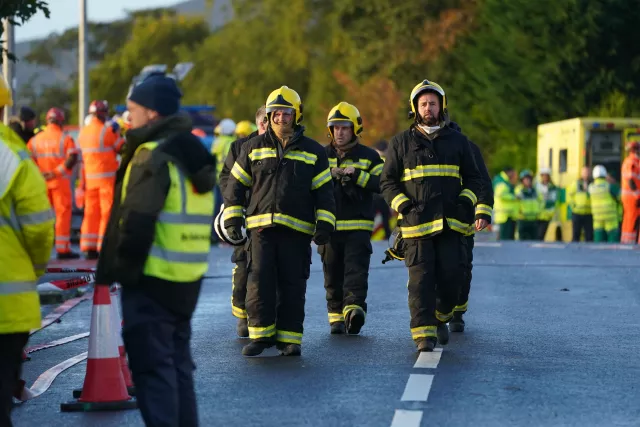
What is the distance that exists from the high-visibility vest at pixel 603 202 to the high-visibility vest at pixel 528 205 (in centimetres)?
274

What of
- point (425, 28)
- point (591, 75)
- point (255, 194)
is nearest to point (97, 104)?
point (255, 194)

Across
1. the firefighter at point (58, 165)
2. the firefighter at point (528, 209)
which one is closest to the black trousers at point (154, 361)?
Result: the firefighter at point (58, 165)

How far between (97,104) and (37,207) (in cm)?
1356

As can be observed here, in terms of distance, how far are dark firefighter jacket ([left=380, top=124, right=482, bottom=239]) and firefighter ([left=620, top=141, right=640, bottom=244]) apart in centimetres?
1906

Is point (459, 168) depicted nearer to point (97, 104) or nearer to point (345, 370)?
point (345, 370)

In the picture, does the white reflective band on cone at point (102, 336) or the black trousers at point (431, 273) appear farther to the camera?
the black trousers at point (431, 273)

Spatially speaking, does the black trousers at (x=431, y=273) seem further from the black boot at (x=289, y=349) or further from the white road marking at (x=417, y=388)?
the white road marking at (x=417, y=388)

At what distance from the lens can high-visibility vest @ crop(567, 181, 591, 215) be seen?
3272 cm

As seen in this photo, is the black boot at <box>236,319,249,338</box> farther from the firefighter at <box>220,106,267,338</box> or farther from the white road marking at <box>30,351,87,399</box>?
the white road marking at <box>30,351,87,399</box>

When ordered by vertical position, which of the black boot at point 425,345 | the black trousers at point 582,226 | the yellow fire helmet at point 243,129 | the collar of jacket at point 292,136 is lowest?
the black trousers at point 582,226

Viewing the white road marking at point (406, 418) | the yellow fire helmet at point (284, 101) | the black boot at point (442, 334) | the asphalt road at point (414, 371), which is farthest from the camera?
the black boot at point (442, 334)

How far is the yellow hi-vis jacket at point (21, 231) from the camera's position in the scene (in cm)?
718

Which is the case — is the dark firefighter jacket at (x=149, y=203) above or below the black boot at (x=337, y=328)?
above

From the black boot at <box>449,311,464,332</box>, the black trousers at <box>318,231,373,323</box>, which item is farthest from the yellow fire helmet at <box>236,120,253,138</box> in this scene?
the black boot at <box>449,311,464,332</box>
